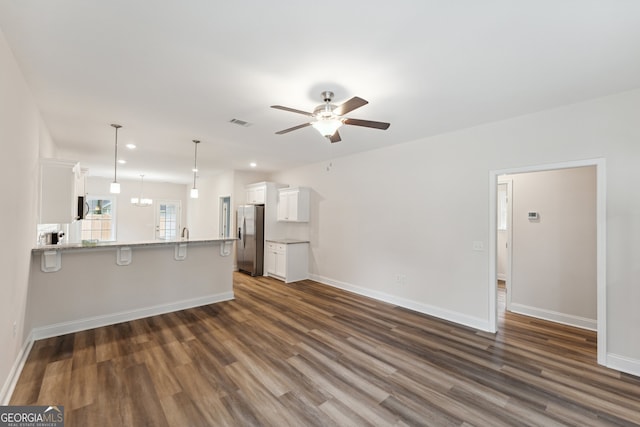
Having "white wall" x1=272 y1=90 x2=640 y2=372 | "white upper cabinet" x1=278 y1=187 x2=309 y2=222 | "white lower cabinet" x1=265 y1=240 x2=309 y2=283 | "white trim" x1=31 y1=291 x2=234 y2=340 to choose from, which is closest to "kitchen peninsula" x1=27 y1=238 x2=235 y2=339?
"white trim" x1=31 y1=291 x2=234 y2=340

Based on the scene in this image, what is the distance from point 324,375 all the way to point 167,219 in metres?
9.68

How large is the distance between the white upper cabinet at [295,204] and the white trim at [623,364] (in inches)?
200

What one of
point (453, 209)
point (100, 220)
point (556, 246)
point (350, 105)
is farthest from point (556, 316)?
point (100, 220)

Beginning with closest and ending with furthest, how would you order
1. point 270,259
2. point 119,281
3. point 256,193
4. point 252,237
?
point 119,281 < point 270,259 < point 252,237 < point 256,193

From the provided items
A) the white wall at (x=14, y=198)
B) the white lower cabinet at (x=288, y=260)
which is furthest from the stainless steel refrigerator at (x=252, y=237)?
the white wall at (x=14, y=198)

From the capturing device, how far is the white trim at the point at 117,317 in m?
3.25

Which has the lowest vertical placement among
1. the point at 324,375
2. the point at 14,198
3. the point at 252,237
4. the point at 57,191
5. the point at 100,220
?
the point at 324,375

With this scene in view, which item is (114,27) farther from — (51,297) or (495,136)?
(495,136)

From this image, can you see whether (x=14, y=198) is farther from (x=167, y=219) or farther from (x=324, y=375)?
(x=167, y=219)

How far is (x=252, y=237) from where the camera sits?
669 centimetres

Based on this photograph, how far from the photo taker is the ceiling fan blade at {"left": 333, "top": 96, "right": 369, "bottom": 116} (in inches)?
87.4

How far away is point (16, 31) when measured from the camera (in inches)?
73.9

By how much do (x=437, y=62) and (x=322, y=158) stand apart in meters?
3.69

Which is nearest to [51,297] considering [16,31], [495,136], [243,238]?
[16,31]
